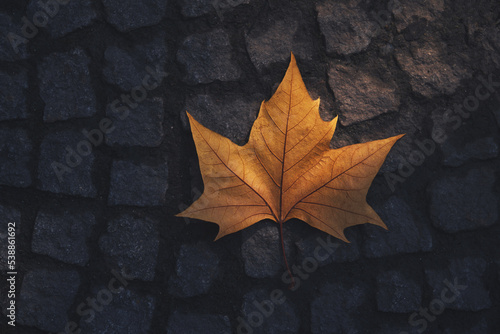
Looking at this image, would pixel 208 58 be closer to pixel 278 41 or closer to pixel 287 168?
pixel 278 41

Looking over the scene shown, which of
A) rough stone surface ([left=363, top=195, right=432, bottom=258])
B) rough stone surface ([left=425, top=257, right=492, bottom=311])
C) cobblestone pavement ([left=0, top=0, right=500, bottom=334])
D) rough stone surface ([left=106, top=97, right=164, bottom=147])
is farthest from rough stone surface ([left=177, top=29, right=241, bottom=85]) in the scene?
rough stone surface ([left=425, top=257, right=492, bottom=311])

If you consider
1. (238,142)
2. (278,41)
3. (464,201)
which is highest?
(278,41)

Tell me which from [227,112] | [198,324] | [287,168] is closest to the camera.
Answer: [287,168]

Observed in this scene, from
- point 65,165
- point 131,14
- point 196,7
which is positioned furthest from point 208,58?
point 65,165

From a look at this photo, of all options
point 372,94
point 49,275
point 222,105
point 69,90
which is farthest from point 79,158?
point 372,94

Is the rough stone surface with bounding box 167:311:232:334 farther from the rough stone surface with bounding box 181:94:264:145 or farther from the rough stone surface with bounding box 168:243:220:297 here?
the rough stone surface with bounding box 181:94:264:145

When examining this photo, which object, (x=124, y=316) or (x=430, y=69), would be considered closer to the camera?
(x=124, y=316)
